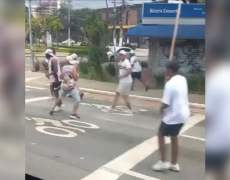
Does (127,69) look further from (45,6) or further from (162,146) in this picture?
(45,6)

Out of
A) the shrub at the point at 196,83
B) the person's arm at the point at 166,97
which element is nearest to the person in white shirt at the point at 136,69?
the person's arm at the point at 166,97

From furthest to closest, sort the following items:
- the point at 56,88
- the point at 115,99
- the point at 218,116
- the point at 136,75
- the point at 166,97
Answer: the point at 56,88 → the point at 115,99 → the point at 136,75 → the point at 166,97 → the point at 218,116

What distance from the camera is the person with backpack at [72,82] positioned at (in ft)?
8.09

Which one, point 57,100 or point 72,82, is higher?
point 72,82

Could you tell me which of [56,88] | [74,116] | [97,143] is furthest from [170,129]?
[56,88]

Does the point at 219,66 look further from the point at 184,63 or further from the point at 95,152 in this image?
the point at 95,152

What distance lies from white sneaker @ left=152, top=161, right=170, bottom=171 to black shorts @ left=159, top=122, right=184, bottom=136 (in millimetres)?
→ 131

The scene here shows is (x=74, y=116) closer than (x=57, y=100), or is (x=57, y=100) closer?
(x=74, y=116)

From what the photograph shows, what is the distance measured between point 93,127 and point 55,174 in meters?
0.55

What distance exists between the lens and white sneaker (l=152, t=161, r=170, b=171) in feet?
6.26

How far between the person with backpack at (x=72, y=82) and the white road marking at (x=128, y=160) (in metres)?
0.42

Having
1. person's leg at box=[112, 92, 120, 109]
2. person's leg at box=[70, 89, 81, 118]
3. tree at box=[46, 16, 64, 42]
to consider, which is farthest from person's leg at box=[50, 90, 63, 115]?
person's leg at box=[112, 92, 120, 109]

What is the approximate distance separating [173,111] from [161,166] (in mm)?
256

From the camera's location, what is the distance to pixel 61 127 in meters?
2.59
